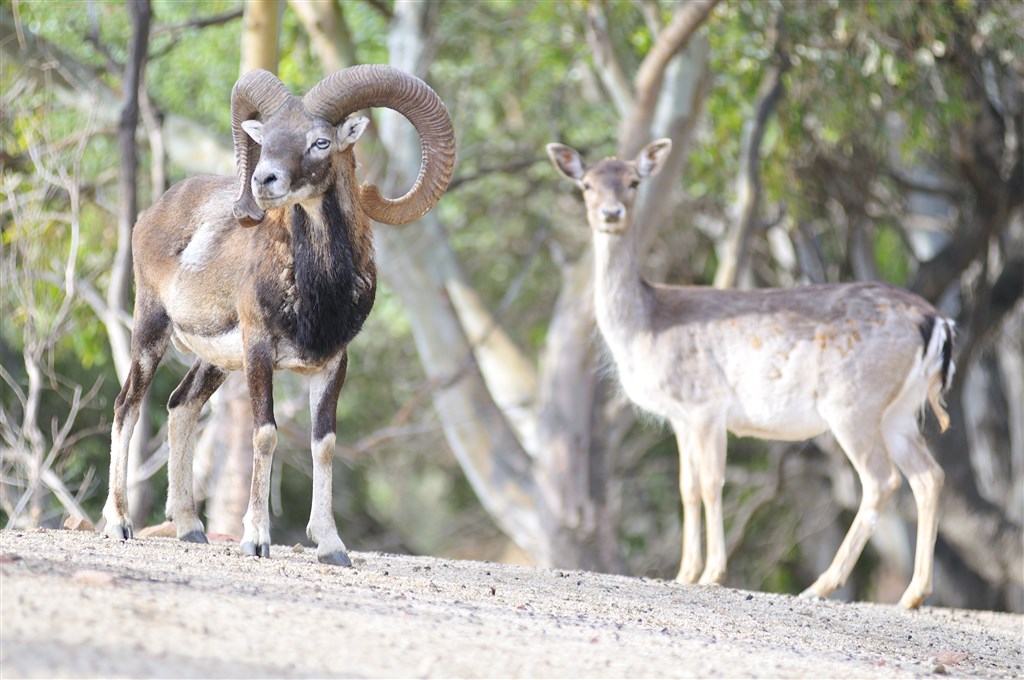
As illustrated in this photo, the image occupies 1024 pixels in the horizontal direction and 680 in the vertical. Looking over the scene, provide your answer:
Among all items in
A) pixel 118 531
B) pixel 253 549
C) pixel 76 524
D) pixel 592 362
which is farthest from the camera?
pixel 592 362

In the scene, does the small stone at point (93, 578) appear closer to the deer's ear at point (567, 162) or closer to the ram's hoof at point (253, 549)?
the ram's hoof at point (253, 549)

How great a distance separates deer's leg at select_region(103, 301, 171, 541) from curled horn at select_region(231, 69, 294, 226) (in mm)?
1204

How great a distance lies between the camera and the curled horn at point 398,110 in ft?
29.8

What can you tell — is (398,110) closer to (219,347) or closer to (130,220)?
(219,347)

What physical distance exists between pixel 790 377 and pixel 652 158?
2761 millimetres

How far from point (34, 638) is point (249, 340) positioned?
11.1 feet

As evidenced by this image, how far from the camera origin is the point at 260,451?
8969 millimetres

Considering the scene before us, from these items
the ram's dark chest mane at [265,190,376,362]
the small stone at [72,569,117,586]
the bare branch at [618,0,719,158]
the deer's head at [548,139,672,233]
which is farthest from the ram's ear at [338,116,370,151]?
the bare branch at [618,0,719,158]

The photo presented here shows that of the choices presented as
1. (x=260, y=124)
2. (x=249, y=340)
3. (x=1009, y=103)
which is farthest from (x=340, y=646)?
(x=1009, y=103)

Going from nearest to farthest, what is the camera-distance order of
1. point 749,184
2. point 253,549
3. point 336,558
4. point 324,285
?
1. point 253,549
2. point 324,285
3. point 336,558
4. point 749,184

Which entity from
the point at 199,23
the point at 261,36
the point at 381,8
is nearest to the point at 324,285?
the point at 261,36

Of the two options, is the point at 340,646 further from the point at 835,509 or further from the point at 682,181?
the point at 835,509

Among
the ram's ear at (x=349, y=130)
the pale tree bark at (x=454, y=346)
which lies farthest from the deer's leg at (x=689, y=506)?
the pale tree bark at (x=454, y=346)

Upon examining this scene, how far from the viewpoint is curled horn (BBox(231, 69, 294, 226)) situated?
9.12 meters
